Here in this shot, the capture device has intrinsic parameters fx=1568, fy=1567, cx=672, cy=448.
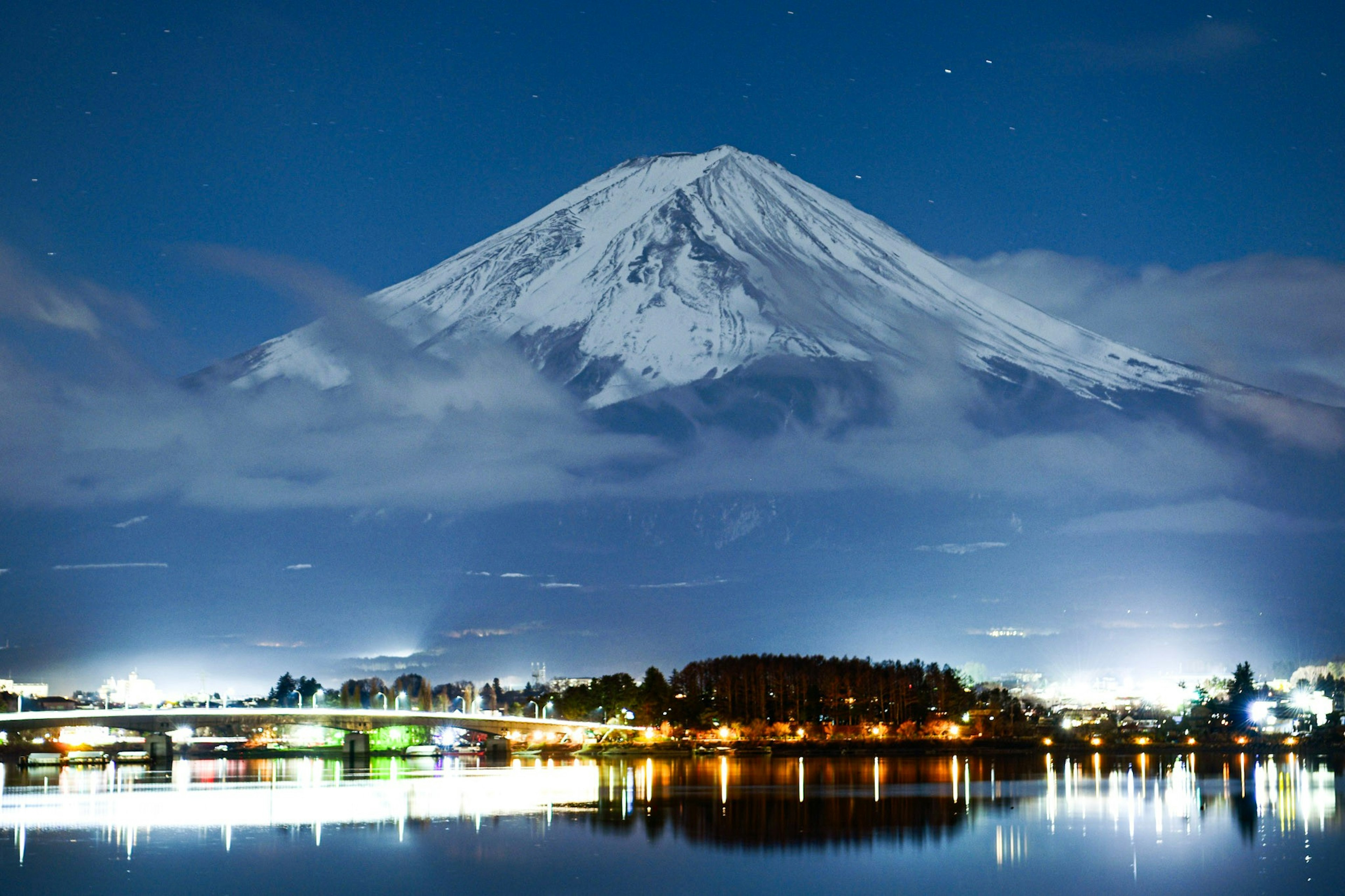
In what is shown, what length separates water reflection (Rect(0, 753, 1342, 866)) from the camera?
155 ft

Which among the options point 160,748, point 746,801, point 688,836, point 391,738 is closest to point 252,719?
point 160,748

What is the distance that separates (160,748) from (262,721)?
9902 mm

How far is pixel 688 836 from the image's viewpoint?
45.9 meters

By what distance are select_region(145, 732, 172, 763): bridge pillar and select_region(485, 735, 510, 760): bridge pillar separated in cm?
2346

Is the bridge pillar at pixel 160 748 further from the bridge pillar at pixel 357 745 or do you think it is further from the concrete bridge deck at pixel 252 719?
the bridge pillar at pixel 357 745

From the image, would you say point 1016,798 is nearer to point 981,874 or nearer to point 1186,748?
point 981,874

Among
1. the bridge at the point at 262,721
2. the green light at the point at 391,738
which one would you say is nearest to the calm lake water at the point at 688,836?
the bridge at the point at 262,721

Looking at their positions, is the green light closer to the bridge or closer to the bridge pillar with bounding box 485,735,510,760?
the bridge

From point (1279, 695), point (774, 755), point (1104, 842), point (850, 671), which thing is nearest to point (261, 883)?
point (1104, 842)

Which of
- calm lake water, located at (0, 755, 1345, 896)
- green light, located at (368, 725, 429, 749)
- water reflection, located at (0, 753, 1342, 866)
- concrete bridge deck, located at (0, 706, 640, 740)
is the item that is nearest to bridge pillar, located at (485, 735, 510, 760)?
concrete bridge deck, located at (0, 706, 640, 740)

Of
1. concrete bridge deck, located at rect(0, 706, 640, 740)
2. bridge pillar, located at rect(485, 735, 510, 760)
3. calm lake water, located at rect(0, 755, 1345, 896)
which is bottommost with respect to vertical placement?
bridge pillar, located at rect(485, 735, 510, 760)

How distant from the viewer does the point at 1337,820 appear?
50.0 metres

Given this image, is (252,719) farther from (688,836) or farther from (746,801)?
(688,836)

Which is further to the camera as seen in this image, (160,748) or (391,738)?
(391,738)
